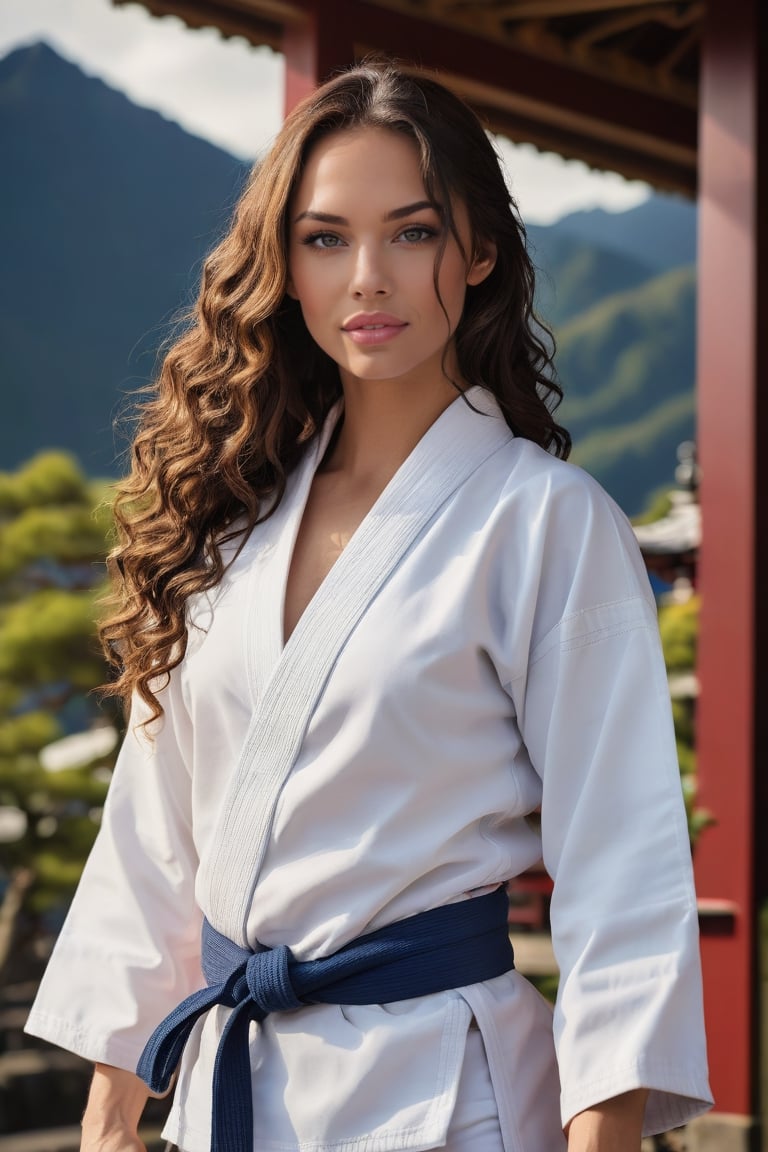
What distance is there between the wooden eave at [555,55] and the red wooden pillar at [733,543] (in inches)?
13.9

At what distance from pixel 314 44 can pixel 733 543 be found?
5.18 ft

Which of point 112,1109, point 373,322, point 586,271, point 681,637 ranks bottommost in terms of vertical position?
point 681,637

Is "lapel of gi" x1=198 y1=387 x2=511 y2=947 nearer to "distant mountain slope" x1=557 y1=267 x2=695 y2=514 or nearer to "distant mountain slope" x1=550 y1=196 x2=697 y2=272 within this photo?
"distant mountain slope" x1=557 y1=267 x2=695 y2=514

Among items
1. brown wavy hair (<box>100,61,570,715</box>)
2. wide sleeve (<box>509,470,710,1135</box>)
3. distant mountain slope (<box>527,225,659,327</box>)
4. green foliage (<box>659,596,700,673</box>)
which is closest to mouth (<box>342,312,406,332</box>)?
brown wavy hair (<box>100,61,570,715</box>)

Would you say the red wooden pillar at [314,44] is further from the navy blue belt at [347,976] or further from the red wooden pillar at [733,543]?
the navy blue belt at [347,976]

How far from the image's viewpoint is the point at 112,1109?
1583 millimetres

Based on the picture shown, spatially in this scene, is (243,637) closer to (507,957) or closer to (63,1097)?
(507,957)

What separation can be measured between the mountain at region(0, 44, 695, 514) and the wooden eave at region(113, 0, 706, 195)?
10.0 ft

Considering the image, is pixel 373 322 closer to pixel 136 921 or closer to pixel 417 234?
pixel 417 234

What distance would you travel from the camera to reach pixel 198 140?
28.8 ft

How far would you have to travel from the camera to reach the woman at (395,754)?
1.38 m

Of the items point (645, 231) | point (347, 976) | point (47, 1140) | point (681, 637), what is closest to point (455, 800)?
point (347, 976)

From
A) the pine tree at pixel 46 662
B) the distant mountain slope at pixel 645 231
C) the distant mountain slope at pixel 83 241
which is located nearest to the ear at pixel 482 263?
the pine tree at pixel 46 662

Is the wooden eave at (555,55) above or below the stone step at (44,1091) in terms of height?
above
